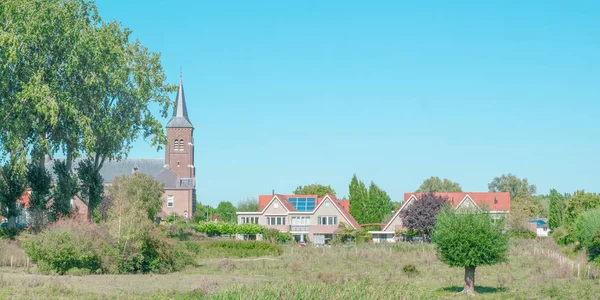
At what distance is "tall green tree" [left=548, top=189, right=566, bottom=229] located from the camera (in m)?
95.2

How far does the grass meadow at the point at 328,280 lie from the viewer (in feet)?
69.1

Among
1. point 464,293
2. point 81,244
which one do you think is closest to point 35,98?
point 81,244

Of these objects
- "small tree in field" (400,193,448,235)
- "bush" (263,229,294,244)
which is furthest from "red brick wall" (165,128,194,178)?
"small tree in field" (400,193,448,235)

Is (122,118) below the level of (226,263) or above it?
above

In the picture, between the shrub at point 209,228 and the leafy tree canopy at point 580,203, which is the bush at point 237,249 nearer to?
the shrub at point 209,228

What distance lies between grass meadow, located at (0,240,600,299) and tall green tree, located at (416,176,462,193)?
87049 mm

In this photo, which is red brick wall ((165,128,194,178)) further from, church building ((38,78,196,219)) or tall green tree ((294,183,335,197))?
tall green tree ((294,183,335,197))

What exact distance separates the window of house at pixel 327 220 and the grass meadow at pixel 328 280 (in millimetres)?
32262

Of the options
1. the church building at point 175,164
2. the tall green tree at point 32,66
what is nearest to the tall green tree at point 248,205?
the church building at point 175,164

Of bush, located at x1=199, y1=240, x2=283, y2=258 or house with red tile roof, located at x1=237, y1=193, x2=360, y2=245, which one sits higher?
house with red tile roof, located at x1=237, y1=193, x2=360, y2=245

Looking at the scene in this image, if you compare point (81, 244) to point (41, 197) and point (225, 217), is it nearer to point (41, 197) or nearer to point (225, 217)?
point (41, 197)

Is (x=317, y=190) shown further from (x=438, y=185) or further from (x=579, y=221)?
(x=579, y=221)

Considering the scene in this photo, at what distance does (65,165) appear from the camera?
54812 millimetres

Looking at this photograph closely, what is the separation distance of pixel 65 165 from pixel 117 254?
62.1 feet
